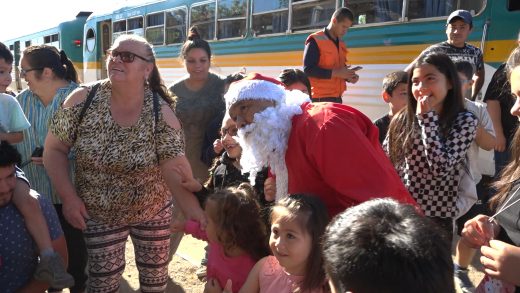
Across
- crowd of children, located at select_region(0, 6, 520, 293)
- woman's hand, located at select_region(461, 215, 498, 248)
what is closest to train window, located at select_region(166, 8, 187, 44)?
crowd of children, located at select_region(0, 6, 520, 293)

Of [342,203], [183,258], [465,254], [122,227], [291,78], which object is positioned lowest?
[183,258]

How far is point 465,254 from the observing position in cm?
293

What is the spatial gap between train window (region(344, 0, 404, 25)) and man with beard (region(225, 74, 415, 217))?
158 inches

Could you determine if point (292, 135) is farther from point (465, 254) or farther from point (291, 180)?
point (465, 254)

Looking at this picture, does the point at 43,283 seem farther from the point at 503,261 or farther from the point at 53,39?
the point at 53,39

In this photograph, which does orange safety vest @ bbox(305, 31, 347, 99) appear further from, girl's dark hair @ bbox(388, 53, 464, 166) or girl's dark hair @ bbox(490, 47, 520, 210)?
girl's dark hair @ bbox(490, 47, 520, 210)

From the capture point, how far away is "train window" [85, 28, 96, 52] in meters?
13.7

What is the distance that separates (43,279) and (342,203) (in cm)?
146

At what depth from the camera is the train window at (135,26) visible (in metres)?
11.2

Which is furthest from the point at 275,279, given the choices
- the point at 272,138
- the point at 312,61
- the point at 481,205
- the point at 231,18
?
the point at 231,18

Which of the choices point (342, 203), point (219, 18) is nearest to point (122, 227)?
point (342, 203)

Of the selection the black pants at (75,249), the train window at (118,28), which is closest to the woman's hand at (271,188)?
the black pants at (75,249)

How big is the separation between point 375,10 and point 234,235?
451 centimetres

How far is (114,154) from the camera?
2264mm
